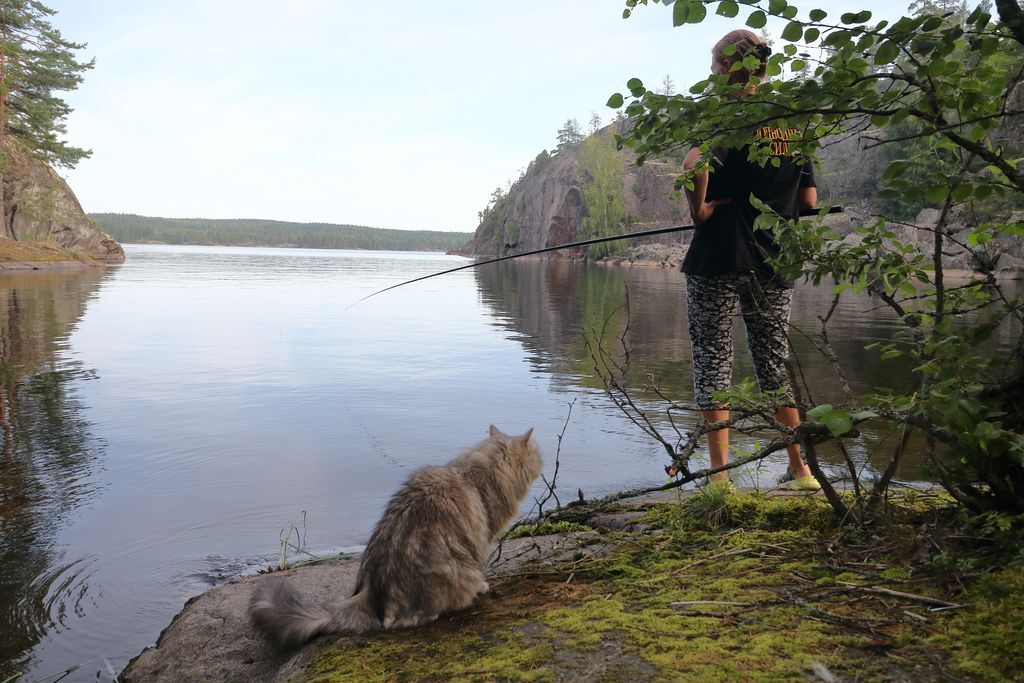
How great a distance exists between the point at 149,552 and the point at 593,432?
4084 millimetres

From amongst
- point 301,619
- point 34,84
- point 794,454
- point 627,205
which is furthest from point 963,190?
point 627,205

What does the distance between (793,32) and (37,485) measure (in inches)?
226

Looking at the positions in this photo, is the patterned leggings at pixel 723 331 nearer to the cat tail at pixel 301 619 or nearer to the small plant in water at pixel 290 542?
the cat tail at pixel 301 619

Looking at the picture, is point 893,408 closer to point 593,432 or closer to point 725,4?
point 725,4

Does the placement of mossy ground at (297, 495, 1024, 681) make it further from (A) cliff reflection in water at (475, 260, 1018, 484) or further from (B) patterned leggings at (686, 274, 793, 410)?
(B) patterned leggings at (686, 274, 793, 410)

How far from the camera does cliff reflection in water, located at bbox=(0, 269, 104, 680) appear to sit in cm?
351

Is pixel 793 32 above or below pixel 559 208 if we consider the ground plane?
below

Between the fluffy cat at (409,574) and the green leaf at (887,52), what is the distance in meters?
2.24

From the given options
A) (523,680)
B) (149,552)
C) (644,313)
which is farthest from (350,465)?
(644,313)

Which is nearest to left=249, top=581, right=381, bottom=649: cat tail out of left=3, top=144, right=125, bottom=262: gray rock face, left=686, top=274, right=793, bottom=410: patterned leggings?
left=686, top=274, right=793, bottom=410: patterned leggings

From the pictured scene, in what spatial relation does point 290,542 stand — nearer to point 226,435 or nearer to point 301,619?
point 301,619

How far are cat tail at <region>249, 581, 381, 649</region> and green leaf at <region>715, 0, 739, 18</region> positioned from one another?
2.38 meters

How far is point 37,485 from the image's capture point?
17.3 ft

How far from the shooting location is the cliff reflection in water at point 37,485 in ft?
11.5
